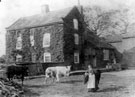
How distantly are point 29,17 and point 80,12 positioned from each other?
7392mm

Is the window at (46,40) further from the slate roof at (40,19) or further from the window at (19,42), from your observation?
the window at (19,42)

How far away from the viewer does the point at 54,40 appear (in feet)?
94.9

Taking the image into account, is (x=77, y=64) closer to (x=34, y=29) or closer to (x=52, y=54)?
(x=52, y=54)

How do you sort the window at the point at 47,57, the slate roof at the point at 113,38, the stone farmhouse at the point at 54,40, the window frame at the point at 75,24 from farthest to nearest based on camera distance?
the slate roof at the point at 113,38, the window frame at the point at 75,24, the window at the point at 47,57, the stone farmhouse at the point at 54,40

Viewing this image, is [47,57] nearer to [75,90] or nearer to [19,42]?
[19,42]

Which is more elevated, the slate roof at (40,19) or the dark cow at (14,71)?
the slate roof at (40,19)

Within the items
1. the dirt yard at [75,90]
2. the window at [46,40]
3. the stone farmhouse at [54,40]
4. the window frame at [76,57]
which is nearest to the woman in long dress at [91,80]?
the dirt yard at [75,90]

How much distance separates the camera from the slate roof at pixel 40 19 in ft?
97.0

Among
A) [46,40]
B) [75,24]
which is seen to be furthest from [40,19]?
[75,24]

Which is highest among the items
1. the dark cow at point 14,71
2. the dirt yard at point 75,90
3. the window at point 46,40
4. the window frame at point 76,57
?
the window at point 46,40

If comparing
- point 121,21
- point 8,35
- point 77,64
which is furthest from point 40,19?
point 121,21

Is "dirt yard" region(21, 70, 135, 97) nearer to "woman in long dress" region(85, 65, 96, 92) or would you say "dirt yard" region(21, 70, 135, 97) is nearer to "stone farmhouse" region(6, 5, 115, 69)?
"woman in long dress" region(85, 65, 96, 92)

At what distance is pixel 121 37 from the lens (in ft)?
142

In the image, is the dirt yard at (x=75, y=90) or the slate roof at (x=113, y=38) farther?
the slate roof at (x=113, y=38)
